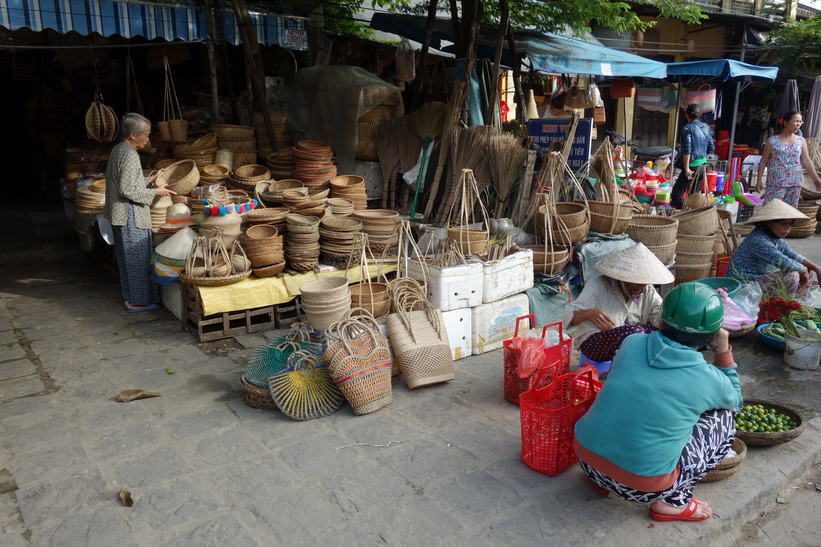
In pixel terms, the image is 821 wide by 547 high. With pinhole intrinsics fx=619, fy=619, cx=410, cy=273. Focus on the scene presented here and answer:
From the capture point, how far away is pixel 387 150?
725 centimetres

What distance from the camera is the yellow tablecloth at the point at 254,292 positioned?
16.1 feet

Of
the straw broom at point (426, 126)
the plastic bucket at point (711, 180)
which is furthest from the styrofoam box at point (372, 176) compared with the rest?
the plastic bucket at point (711, 180)

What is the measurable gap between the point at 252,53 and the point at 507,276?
442 centimetres

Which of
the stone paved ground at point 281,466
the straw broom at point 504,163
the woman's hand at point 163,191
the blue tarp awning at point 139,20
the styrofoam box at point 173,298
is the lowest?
the stone paved ground at point 281,466

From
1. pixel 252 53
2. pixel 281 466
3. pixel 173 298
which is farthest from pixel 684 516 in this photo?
pixel 252 53

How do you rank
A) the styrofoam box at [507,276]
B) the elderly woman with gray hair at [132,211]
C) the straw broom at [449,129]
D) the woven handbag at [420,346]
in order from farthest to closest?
the straw broom at [449,129], the elderly woman with gray hair at [132,211], the styrofoam box at [507,276], the woven handbag at [420,346]

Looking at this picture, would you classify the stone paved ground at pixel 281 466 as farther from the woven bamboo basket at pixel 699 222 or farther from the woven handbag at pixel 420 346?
the woven bamboo basket at pixel 699 222

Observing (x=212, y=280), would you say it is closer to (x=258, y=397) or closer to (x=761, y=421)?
(x=258, y=397)

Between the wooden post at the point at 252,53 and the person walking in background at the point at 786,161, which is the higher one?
the wooden post at the point at 252,53

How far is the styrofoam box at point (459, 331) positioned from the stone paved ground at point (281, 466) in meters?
0.13

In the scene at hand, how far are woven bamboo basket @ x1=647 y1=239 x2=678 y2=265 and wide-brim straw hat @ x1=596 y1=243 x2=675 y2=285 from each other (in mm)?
1973

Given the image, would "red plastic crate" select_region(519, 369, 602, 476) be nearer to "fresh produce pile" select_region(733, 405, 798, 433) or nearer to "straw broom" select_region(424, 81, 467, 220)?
"fresh produce pile" select_region(733, 405, 798, 433)

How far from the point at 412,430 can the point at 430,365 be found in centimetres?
57

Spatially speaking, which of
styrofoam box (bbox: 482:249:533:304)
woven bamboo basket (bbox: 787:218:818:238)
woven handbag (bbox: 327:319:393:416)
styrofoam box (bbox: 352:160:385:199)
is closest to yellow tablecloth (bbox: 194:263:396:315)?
styrofoam box (bbox: 482:249:533:304)
